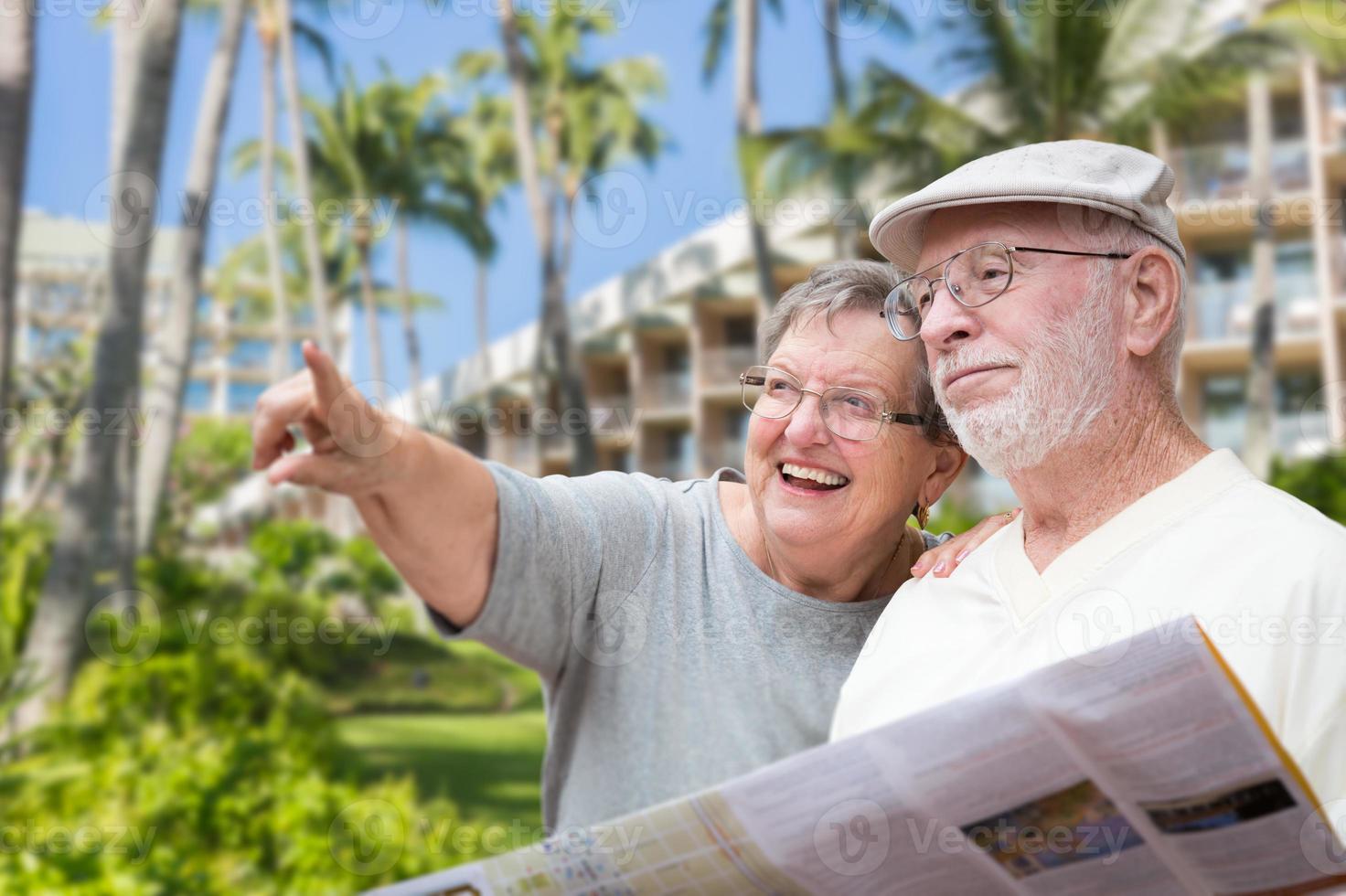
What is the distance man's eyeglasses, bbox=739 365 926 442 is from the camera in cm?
170

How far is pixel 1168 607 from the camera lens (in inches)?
53.1

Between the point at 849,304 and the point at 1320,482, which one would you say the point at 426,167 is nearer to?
the point at 1320,482

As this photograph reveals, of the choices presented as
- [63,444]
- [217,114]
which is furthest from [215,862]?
[63,444]

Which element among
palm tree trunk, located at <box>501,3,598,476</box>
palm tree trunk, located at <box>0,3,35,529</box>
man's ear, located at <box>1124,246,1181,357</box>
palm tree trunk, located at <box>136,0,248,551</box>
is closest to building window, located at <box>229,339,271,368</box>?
palm tree trunk, located at <box>501,3,598,476</box>

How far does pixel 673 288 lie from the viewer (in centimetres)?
2452

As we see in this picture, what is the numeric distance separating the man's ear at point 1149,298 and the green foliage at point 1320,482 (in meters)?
8.98

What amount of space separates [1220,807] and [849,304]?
869 millimetres

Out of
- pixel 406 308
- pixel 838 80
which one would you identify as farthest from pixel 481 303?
pixel 838 80

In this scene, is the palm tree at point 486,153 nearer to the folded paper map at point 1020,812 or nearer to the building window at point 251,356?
the building window at point 251,356

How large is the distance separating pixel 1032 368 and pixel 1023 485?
0.50 ft

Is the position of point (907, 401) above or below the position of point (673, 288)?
above

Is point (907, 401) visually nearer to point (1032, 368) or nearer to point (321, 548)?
point (1032, 368)

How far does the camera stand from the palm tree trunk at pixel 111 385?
25.3 ft

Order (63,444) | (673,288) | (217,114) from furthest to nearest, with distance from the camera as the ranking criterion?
(673,288) < (63,444) < (217,114)
